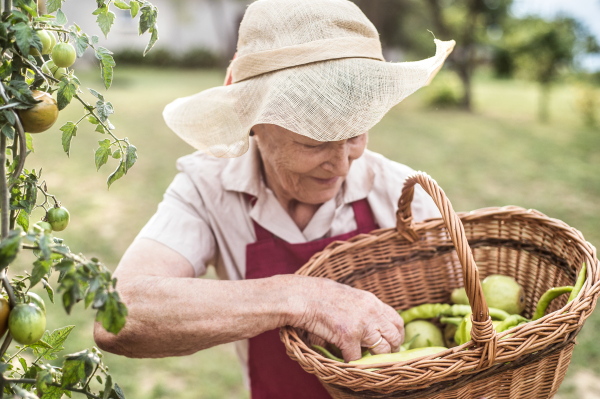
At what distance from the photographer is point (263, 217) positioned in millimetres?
1742

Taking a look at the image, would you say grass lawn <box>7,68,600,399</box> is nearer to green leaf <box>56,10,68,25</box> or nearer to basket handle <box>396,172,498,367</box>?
basket handle <box>396,172,498,367</box>

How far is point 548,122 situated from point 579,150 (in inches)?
102

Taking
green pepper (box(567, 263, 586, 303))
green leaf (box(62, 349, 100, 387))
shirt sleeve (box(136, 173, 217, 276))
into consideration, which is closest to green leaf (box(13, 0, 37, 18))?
green leaf (box(62, 349, 100, 387))

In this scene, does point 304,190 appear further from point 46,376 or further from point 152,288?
Answer: point 46,376

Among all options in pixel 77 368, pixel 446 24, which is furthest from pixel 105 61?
pixel 446 24

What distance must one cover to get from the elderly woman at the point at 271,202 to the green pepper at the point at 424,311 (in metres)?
0.28

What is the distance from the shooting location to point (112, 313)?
27.5 inches

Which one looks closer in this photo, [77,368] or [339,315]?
[77,368]

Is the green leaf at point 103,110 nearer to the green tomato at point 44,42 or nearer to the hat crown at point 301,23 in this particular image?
the green tomato at point 44,42

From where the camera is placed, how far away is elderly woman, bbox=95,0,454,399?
4.26 ft

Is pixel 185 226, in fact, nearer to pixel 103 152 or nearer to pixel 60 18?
pixel 103 152

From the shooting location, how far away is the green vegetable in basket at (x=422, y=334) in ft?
→ 5.13

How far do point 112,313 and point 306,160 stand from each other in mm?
858

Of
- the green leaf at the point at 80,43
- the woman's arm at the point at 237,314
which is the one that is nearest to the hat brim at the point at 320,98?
the woman's arm at the point at 237,314
